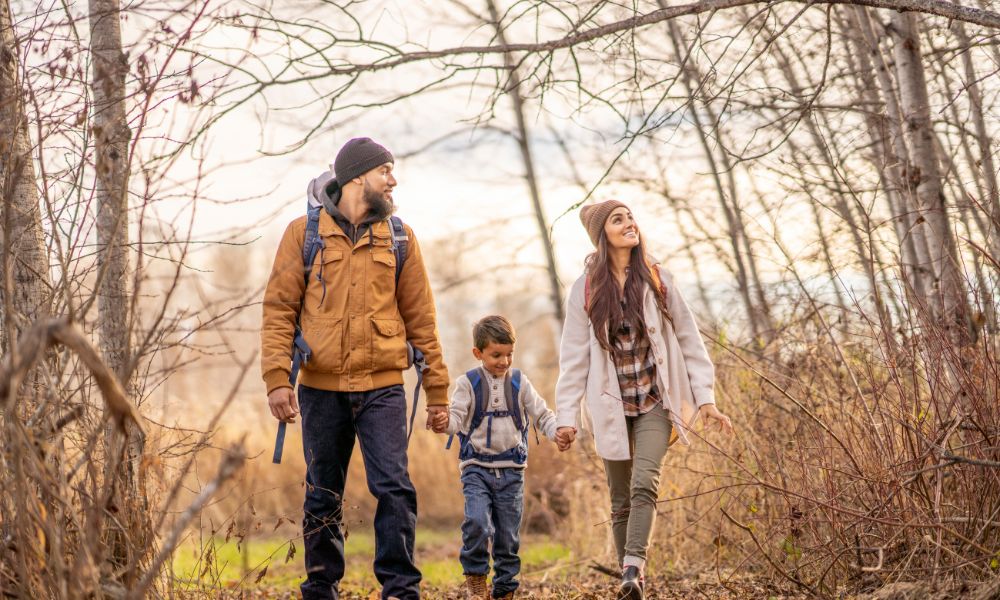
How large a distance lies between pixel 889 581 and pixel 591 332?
1804 millimetres

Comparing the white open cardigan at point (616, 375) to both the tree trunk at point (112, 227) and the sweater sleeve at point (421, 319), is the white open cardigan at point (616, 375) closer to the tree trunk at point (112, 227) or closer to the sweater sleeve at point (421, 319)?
the sweater sleeve at point (421, 319)

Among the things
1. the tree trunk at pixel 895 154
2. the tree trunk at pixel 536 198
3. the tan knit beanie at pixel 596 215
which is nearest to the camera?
the tan knit beanie at pixel 596 215

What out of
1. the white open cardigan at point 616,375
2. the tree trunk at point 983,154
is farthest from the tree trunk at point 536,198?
the white open cardigan at point 616,375

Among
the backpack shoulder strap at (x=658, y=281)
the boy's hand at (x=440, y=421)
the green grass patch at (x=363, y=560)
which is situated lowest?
the green grass patch at (x=363, y=560)

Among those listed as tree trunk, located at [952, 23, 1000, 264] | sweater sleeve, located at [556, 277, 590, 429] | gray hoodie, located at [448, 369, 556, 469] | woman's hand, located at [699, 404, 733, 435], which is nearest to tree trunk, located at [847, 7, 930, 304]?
tree trunk, located at [952, 23, 1000, 264]

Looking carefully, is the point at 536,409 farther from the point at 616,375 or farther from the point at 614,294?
the point at 614,294

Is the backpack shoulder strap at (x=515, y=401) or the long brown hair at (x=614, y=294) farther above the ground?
the long brown hair at (x=614, y=294)

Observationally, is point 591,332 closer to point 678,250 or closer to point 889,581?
point 889,581

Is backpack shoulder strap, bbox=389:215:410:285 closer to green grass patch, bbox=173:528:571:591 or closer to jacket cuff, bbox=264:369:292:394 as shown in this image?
jacket cuff, bbox=264:369:292:394

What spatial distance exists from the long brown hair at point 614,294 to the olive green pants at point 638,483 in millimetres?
418

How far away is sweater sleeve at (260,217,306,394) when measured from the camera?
4.57 metres

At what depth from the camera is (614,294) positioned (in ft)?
16.9

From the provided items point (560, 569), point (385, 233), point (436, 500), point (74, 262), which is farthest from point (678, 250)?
point (74, 262)

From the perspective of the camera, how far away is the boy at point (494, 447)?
5.56m
